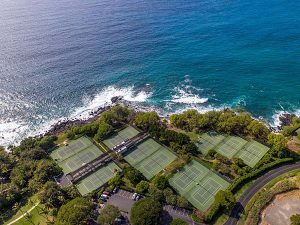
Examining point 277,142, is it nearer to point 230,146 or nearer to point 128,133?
point 230,146

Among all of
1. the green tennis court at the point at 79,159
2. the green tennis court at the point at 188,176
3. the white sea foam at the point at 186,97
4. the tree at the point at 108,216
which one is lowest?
the green tennis court at the point at 188,176

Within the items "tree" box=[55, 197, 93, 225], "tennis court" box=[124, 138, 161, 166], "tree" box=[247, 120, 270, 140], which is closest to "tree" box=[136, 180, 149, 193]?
"tennis court" box=[124, 138, 161, 166]

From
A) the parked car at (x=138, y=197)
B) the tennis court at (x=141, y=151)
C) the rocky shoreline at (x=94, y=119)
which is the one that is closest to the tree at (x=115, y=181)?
the parked car at (x=138, y=197)

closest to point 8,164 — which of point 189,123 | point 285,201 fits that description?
point 189,123

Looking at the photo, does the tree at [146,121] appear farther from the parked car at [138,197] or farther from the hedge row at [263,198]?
the hedge row at [263,198]

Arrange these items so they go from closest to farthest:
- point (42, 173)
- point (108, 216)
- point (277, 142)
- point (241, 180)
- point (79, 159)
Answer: point (108, 216)
point (241, 180)
point (42, 173)
point (277, 142)
point (79, 159)

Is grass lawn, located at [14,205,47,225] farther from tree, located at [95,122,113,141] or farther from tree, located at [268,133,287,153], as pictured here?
tree, located at [268,133,287,153]

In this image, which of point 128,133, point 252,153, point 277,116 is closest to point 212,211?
point 252,153
